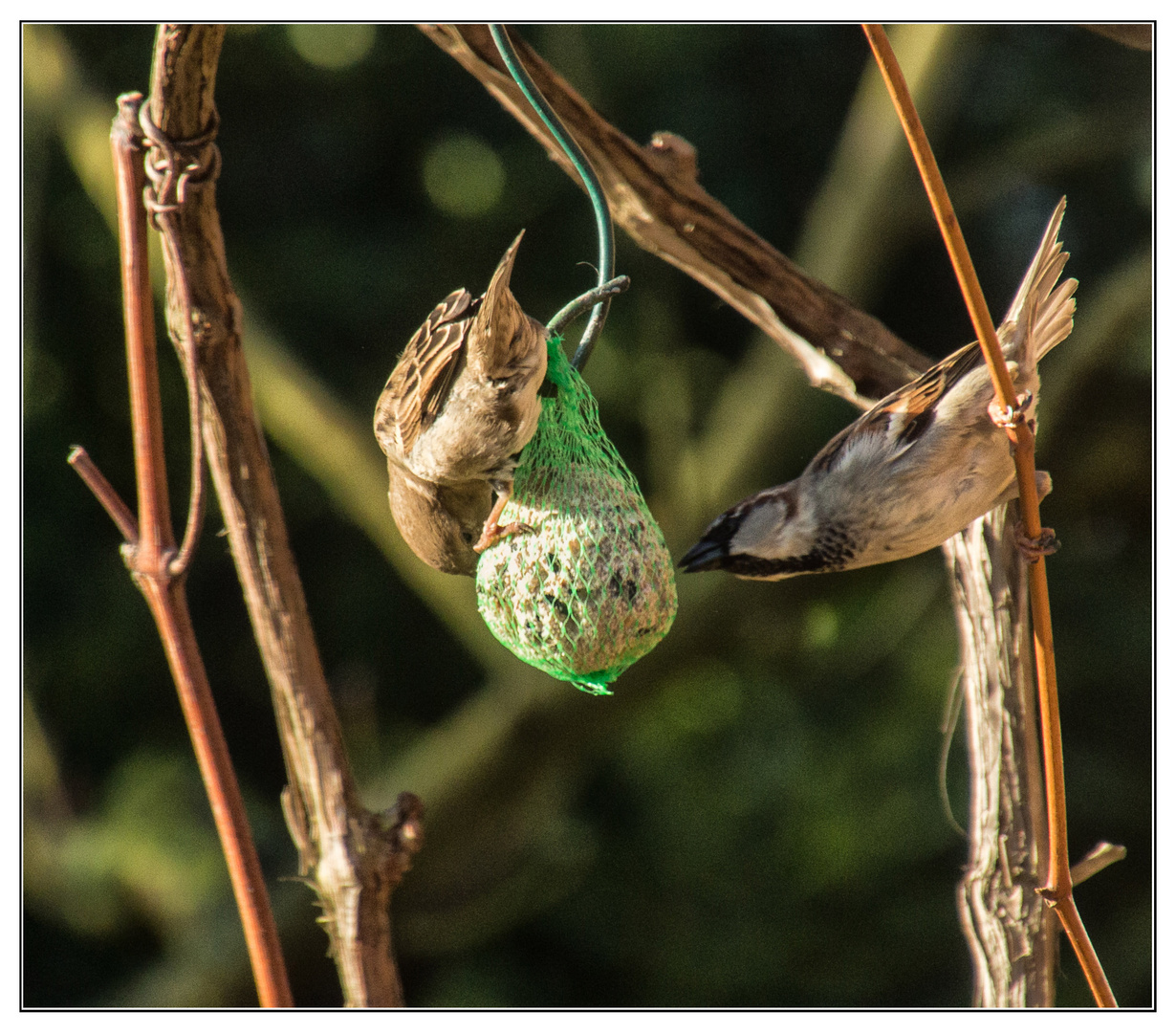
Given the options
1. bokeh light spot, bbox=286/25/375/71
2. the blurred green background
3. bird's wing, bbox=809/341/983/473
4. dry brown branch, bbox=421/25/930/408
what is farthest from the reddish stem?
bokeh light spot, bbox=286/25/375/71

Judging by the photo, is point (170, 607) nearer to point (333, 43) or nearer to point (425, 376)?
point (425, 376)

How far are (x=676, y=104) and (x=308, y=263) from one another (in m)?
1.15

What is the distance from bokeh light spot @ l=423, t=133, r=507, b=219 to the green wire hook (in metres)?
2.15

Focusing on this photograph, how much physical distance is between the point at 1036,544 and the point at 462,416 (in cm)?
62

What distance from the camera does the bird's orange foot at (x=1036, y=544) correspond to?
3.28 ft

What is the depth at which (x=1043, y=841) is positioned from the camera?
5.01 ft

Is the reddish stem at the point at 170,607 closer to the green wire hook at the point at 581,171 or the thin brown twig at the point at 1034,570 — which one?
the green wire hook at the point at 581,171

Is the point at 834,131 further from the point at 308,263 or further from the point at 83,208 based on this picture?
the point at 83,208

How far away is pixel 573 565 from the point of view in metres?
1.21

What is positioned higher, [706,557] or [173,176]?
[173,176]

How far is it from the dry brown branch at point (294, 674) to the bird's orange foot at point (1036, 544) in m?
0.69

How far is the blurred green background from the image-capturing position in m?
3.11

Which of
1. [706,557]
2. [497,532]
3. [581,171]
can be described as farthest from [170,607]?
[706,557]

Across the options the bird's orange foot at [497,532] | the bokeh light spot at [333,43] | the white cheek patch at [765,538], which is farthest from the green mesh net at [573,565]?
the bokeh light spot at [333,43]
